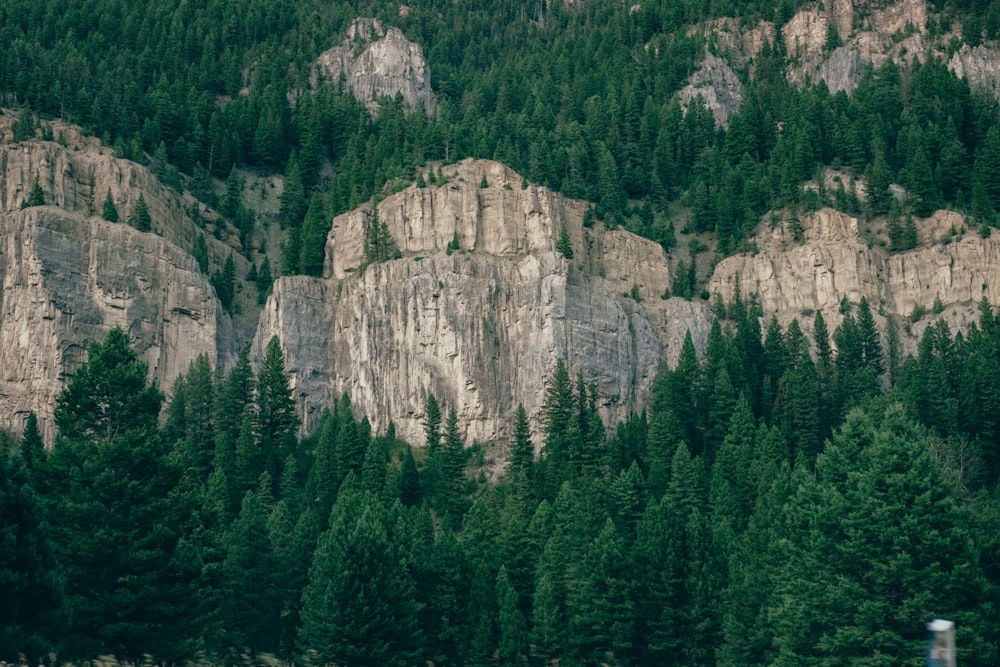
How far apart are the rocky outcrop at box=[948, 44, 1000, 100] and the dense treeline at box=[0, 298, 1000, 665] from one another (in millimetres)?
52319

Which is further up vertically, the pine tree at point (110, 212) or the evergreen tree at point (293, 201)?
the evergreen tree at point (293, 201)

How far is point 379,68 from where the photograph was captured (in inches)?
6688

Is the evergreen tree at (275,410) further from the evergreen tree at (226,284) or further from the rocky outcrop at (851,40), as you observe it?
the rocky outcrop at (851,40)

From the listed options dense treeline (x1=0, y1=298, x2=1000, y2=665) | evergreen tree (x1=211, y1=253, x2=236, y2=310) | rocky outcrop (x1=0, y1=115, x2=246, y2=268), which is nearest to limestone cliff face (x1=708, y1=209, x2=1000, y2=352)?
dense treeline (x1=0, y1=298, x2=1000, y2=665)

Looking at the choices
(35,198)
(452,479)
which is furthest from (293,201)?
(452,479)

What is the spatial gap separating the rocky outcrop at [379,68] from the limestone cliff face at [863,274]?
187 feet

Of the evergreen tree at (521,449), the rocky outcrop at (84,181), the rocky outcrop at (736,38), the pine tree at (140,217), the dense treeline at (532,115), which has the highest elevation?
the rocky outcrop at (736,38)

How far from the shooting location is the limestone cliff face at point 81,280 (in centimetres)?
10650

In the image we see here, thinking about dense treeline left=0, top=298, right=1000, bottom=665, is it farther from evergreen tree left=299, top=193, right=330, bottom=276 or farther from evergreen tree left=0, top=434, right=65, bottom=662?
evergreen tree left=299, top=193, right=330, bottom=276

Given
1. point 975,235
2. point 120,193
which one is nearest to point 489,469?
point 120,193

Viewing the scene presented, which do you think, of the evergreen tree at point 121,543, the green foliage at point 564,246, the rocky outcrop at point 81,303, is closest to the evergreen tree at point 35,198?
the rocky outcrop at point 81,303

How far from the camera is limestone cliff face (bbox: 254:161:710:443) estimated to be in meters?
112

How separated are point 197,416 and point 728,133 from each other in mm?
69635

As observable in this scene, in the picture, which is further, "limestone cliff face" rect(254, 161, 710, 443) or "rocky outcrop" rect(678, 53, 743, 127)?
"rocky outcrop" rect(678, 53, 743, 127)
